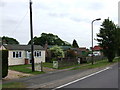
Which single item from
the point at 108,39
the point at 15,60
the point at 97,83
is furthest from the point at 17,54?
the point at 97,83

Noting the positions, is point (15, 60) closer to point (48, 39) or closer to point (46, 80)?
point (46, 80)

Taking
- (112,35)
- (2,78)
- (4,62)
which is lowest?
(2,78)

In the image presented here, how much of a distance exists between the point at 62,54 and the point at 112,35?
38.1 feet

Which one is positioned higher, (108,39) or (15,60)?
(108,39)

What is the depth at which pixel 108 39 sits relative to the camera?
49781 millimetres

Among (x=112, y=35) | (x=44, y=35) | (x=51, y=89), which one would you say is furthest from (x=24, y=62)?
(x=44, y=35)

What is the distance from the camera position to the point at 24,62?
4069 cm

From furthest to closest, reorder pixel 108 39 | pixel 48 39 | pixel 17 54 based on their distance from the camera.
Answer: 1. pixel 48 39
2. pixel 108 39
3. pixel 17 54

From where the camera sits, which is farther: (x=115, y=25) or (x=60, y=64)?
(x=115, y=25)

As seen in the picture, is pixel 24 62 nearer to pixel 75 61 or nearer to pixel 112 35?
pixel 75 61

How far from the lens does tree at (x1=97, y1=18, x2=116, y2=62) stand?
161ft

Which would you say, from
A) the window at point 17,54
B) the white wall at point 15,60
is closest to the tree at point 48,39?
the white wall at point 15,60

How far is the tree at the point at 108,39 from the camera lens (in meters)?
49.0

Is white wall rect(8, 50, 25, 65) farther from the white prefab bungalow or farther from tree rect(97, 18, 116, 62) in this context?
tree rect(97, 18, 116, 62)
